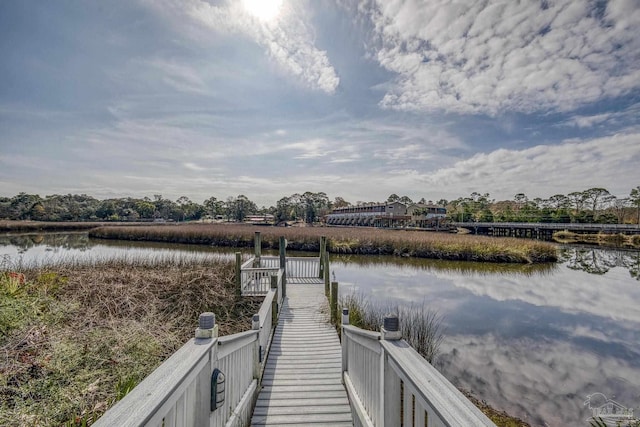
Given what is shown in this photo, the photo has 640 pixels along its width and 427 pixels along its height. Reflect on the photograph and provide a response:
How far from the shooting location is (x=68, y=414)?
3406 mm

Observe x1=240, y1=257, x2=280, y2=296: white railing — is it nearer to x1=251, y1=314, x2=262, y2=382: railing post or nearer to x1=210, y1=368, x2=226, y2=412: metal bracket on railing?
x1=251, y1=314, x2=262, y2=382: railing post

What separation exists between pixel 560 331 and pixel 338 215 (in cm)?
6565

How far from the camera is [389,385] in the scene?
224 centimetres

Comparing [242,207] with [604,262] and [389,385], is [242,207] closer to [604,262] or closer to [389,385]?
[604,262]

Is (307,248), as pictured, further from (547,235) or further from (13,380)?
(547,235)

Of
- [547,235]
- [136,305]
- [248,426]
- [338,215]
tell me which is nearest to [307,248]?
[136,305]

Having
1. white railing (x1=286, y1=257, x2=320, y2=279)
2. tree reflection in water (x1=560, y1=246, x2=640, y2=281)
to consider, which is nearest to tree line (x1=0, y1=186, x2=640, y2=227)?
tree reflection in water (x1=560, y1=246, x2=640, y2=281)

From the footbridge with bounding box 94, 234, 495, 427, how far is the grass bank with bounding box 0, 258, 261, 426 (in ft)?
4.30

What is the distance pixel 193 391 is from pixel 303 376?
3.39 metres

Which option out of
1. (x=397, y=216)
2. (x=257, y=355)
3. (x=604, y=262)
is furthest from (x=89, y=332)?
(x=397, y=216)

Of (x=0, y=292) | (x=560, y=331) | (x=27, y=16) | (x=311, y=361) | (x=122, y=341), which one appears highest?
(x=27, y=16)

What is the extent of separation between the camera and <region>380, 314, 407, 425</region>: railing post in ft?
7.29

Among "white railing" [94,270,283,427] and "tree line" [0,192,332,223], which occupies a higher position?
"tree line" [0,192,332,223]

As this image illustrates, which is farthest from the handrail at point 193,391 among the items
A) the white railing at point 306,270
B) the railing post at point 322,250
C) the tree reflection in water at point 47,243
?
the tree reflection in water at point 47,243
